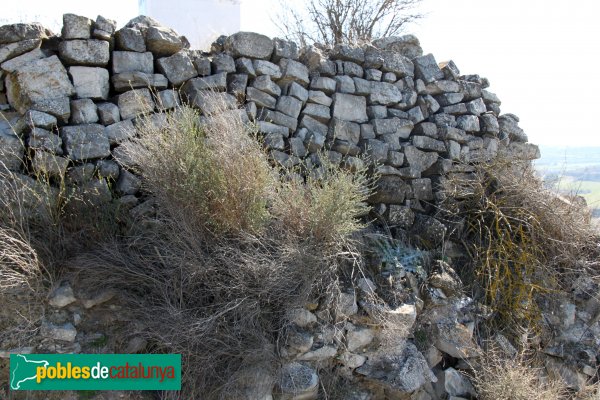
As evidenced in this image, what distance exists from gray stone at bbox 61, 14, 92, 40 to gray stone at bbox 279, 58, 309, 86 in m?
1.64

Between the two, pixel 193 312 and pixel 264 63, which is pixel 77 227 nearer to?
pixel 193 312

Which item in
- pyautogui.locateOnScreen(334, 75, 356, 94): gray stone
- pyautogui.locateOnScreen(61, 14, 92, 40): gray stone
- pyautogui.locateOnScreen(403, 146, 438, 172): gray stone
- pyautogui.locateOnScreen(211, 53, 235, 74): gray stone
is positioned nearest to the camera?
pyautogui.locateOnScreen(61, 14, 92, 40): gray stone

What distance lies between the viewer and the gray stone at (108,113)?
12.8 ft

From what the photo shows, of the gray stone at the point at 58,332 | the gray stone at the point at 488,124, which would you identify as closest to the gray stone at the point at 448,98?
the gray stone at the point at 488,124

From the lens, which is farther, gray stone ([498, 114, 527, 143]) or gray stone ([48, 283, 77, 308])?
gray stone ([498, 114, 527, 143])

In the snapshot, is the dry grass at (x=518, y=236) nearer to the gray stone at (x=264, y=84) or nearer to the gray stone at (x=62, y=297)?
the gray stone at (x=264, y=84)

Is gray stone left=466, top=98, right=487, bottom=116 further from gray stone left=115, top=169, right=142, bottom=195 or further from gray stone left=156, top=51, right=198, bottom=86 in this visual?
gray stone left=115, top=169, right=142, bottom=195

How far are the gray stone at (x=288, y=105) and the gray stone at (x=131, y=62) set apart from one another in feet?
3.70

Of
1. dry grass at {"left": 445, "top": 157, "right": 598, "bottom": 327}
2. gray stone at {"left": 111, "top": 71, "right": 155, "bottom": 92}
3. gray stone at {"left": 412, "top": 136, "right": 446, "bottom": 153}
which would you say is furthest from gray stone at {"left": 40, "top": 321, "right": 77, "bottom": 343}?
gray stone at {"left": 412, "top": 136, "right": 446, "bottom": 153}

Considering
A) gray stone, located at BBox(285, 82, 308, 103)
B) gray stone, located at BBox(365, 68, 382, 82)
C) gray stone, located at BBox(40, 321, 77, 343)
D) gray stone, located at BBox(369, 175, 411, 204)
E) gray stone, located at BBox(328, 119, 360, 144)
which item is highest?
gray stone, located at BBox(365, 68, 382, 82)

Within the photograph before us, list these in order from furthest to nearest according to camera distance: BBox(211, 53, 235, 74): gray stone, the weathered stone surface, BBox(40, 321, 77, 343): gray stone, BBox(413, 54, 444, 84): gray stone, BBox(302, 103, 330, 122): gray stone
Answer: BBox(413, 54, 444, 84): gray stone, BBox(302, 103, 330, 122): gray stone, BBox(211, 53, 235, 74): gray stone, the weathered stone surface, BBox(40, 321, 77, 343): gray stone

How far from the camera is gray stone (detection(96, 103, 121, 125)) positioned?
154 inches

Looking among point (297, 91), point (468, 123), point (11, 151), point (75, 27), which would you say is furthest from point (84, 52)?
point (468, 123)

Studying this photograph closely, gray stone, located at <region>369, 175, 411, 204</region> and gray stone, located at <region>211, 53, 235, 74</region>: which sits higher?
gray stone, located at <region>211, 53, 235, 74</region>
